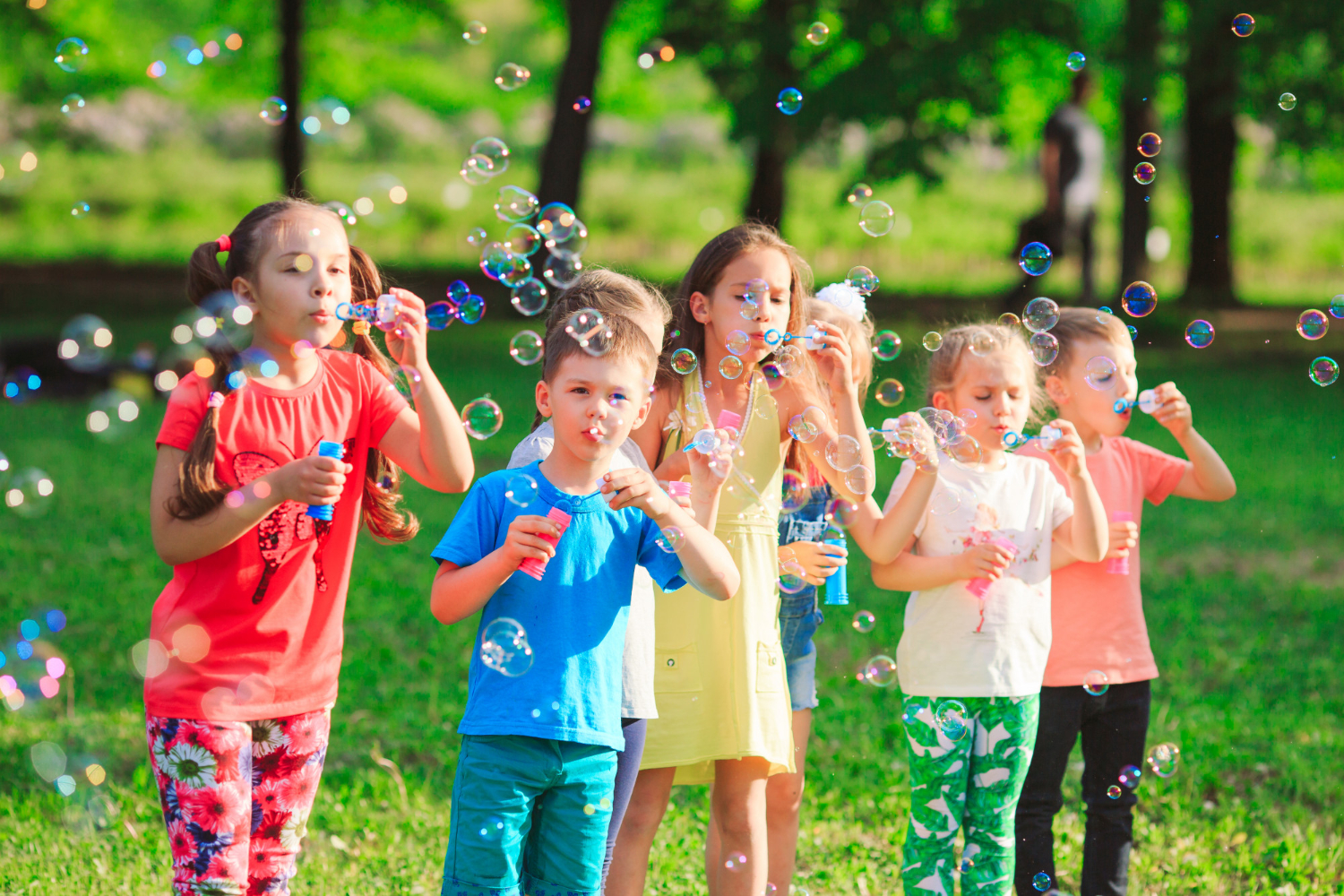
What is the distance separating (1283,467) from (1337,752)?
15.0 feet

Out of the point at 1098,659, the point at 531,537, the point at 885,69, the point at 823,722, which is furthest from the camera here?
the point at 885,69

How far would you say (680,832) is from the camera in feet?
12.2

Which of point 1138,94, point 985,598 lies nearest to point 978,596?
point 985,598

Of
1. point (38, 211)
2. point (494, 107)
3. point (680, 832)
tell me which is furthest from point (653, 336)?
point (494, 107)

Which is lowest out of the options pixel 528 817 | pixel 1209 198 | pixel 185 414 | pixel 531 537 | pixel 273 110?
pixel 528 817

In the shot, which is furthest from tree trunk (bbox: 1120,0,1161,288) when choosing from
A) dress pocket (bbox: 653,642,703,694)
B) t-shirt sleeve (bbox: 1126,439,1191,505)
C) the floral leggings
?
the floral leggings

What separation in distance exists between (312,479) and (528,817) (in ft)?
2.36

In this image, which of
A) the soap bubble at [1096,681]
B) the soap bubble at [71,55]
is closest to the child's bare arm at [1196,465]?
the soap bubble at [1096,681]

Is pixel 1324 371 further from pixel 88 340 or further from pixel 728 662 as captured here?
pixel 88 340

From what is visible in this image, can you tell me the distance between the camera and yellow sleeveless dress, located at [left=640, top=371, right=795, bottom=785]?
8.95 ft

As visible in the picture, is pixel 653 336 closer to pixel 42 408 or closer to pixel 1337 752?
pixel 1337 752

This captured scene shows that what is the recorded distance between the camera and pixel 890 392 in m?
3.45

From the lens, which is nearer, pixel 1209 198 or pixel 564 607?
pixel 564 607

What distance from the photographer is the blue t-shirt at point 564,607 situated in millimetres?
2373
